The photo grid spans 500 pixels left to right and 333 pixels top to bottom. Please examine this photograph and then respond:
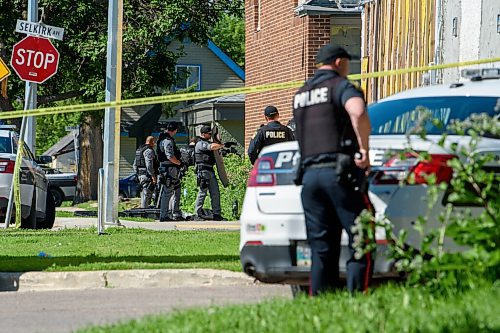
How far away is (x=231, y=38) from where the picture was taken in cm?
10038

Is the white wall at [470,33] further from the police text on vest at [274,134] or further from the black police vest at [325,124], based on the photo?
the black police vest at [325,124]

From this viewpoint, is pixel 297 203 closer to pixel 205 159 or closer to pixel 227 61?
pixel 205 159

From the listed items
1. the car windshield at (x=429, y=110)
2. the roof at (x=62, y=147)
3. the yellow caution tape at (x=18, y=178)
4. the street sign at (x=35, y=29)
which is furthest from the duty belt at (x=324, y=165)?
the roof at (x=62, y=147)

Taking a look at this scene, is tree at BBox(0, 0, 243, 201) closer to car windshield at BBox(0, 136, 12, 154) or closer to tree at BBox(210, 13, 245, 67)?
car windshield at BBox(0, 136, 12, 154)

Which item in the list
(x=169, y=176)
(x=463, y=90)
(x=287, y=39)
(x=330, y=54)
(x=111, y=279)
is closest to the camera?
(x=330, y=54)

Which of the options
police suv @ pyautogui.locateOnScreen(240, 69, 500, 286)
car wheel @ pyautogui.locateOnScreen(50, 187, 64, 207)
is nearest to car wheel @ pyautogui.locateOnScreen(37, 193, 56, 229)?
police suv @ pyautogui.locateOnScreen(240, 69, 500, 286)

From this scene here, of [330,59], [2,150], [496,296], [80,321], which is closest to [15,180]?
[2,150]

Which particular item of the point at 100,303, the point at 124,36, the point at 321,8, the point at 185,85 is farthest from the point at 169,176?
the point at 185,85

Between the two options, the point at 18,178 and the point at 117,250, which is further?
the point at 18,178

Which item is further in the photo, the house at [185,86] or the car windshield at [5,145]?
the house at [185,86]

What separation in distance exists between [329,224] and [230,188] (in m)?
19.2

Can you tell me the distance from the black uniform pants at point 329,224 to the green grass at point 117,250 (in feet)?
11.5

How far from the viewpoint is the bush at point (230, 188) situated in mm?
27750

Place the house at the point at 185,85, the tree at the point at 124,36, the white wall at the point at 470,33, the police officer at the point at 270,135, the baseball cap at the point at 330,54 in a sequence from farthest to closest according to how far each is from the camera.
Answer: the house at the point at 185,85 → the tree at the point at 124,36 → the police officer at the point at 270,135 → the white wall at the point at 470,33 → the baseball cap at the point at 330,54
